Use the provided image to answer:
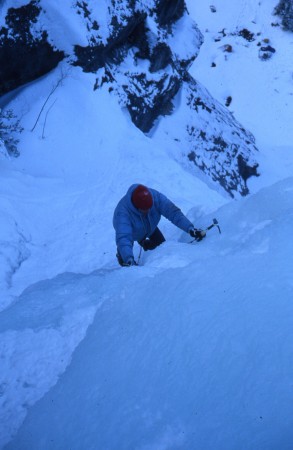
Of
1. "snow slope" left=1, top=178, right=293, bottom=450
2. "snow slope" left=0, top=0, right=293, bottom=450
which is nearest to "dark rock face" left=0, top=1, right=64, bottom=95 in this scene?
"snow slope" left=0, top=0, right=293, bottom=450

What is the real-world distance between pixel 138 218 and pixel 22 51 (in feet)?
21.9

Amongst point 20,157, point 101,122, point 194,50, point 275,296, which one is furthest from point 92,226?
point 194,50

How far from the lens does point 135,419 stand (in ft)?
7.54

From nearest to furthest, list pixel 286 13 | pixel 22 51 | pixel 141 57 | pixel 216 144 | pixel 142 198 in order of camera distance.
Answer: pixel 142 198
pixel 22 51
pixel 141 57
pixel 216 144
pixel 286 13

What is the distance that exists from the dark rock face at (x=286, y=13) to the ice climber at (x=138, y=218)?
76.4 ft

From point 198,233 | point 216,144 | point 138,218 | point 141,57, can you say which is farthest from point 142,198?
point 216,144

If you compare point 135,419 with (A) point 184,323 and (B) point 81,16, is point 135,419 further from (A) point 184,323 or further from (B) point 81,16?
(B) point 81,16

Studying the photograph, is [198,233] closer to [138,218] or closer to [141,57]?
[138,218]

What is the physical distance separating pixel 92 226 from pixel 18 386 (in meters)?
4.41

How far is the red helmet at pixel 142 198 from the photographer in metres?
4.05

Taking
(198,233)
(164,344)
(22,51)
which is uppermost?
(22,51)

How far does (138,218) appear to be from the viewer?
14.3ft

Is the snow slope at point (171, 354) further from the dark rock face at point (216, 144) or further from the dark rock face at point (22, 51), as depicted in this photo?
the dark rock face at point (216, 144)

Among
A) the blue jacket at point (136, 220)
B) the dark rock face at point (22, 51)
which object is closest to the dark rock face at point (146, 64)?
the dark rock face at point (22, 51)
